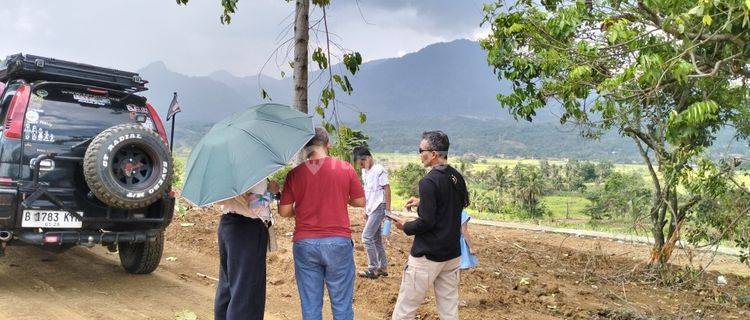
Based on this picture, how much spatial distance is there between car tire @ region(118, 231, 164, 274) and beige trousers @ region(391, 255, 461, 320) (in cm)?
310

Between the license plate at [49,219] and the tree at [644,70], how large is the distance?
193 inches

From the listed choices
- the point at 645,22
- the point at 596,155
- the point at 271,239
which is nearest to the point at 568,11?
A: the point at 645,22

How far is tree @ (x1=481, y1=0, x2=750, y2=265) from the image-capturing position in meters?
4.52

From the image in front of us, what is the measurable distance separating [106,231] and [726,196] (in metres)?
7.26

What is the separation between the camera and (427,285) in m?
4.02

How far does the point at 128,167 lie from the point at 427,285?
3.08 m

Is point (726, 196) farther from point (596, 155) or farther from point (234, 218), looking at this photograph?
point (596, 155)

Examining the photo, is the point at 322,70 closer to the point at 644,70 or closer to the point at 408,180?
the point at 644,70

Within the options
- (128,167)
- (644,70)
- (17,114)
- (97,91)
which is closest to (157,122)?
(97,91)

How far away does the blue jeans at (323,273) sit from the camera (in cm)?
369

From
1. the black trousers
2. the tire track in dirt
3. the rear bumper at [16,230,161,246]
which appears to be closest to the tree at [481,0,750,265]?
the black trousers

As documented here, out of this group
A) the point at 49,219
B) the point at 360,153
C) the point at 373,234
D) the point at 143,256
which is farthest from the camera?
the point at 360,153

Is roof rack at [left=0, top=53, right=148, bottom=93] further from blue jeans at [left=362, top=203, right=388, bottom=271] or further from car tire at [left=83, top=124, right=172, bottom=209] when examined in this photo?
blue jeans at [left=362, top=203, right=388, bottom=271]

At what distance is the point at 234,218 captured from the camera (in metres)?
3.70
